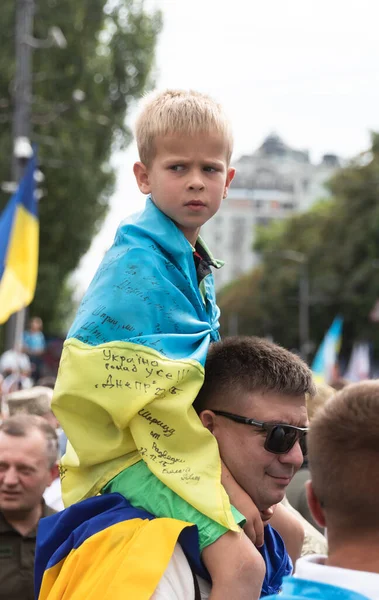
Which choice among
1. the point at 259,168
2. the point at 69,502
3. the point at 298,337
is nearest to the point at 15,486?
the point at 69,502

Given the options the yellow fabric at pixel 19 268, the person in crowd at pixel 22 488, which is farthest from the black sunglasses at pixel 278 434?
the yellow fabric at pixel 19 268

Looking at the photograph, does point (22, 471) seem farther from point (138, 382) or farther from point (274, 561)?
point (138, 382)

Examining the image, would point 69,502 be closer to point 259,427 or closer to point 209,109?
point 259,427

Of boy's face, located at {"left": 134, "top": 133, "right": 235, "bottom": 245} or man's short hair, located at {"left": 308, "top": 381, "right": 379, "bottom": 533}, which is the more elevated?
boy's face, located at {"left": 134, "top": 133, "right": 235, "bottom": 245}

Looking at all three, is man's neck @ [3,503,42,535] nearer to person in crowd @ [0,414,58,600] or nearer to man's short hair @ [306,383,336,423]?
person in crowd @ [0,414,58,600]

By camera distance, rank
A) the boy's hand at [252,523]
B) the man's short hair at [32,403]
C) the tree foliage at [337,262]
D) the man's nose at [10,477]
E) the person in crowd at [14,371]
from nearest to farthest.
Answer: the boy's hand at [252,523], the man's nose at [10,477], the man's short hair at [32,403], the person in crowd at [14,371], the tree foliage at [337,262]

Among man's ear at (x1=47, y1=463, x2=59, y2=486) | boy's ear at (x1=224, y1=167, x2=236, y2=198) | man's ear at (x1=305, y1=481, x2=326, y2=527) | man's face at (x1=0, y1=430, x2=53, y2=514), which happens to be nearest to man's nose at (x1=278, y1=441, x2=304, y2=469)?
man's ear at (x1=305, y1=481, x2=326, y2=527)

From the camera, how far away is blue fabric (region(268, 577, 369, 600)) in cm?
210

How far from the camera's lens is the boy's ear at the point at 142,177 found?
3.19 m

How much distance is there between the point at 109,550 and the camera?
2592 millimetres

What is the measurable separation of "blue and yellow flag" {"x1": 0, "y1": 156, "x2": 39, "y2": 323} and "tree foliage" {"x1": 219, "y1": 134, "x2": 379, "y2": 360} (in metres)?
39.9

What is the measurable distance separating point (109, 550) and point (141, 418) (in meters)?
0.32

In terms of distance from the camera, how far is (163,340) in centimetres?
273

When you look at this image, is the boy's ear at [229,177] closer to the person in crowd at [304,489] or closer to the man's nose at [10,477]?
the person in crowd at [304,489]
